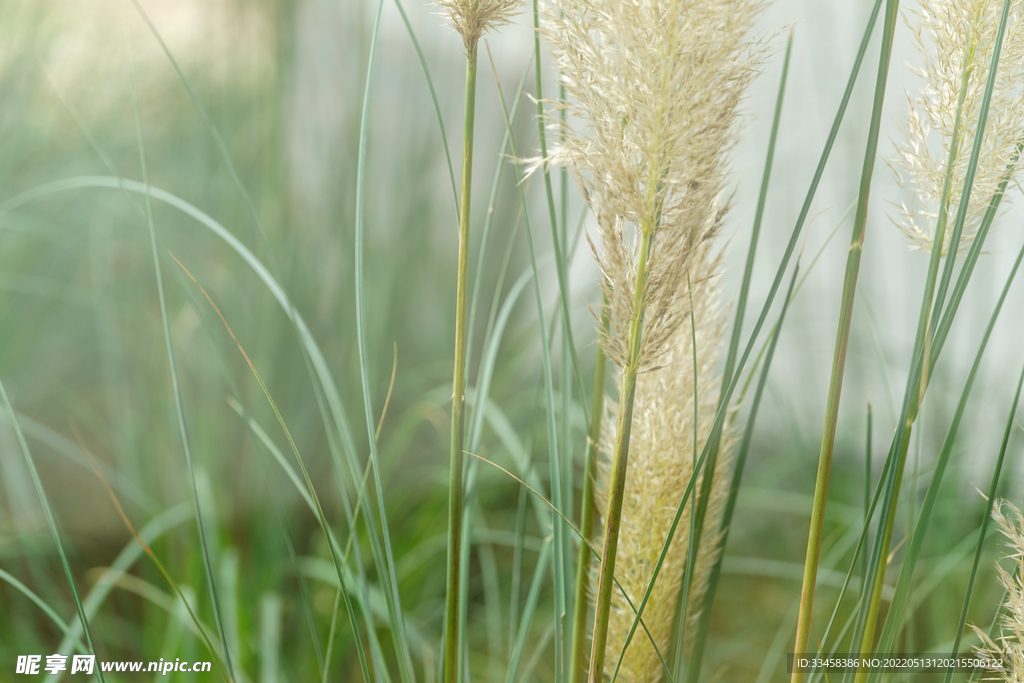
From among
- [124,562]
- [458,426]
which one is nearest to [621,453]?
[458,426]

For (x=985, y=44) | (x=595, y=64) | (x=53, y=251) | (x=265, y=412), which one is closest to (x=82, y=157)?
(x=53, y=251)

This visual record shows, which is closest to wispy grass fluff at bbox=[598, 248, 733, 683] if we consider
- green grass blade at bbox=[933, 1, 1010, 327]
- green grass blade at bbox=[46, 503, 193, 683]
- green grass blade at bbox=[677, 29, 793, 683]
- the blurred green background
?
green grass blade at bbox=[677, 29, 793, 683]

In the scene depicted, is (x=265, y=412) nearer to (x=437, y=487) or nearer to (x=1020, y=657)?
(x=437, y=487)

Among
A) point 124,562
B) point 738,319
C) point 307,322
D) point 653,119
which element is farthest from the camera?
point 307,322

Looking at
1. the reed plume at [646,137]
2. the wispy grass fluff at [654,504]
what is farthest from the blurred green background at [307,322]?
the reed plume at [646,137]

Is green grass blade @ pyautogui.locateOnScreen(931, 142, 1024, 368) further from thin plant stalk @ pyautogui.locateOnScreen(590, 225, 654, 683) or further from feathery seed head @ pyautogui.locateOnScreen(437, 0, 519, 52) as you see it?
feathery seed head @ pyautogui.locateOnScreen(437, 0, 519, 52)

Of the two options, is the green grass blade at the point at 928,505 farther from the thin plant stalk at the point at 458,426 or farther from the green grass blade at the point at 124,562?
the green grass blade at the point at 124,562

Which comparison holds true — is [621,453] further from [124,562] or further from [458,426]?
[124,562]
